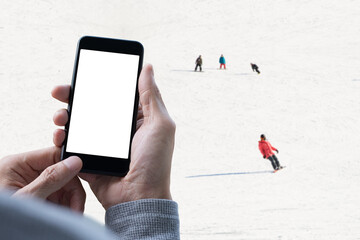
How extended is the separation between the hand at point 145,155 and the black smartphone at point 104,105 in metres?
0.01

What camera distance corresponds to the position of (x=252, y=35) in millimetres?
4438

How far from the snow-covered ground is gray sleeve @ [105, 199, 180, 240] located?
1514 millimetres

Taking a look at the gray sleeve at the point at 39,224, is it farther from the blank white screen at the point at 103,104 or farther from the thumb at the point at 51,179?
the blank white screen at the point at 103,104

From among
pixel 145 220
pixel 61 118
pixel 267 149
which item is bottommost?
pixel 145 220

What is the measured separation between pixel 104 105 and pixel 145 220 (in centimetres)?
28

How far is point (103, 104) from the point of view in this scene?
2.50 ft

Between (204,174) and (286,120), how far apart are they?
97 cm

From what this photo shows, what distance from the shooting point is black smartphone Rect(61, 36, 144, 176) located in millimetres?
728

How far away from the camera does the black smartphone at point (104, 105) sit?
728 mm

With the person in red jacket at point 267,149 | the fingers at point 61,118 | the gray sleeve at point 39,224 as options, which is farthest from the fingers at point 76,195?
the person in red jacket at point 267,149

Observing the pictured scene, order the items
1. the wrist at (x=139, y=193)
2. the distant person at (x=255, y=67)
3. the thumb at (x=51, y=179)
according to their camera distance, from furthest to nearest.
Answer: the distant person at (x=255, y=67) < the wrist at (x=139, y=193) < the thumb at (x=51, y=179)

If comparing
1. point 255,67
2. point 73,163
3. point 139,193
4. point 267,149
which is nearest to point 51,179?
point 73,163

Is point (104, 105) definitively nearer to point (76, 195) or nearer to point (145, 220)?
point (76, 195)

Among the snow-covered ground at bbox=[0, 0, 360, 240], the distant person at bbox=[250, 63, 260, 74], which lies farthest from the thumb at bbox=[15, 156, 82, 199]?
the distant person at bbox=[250, 63, 260, 74]
